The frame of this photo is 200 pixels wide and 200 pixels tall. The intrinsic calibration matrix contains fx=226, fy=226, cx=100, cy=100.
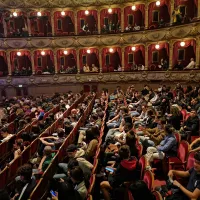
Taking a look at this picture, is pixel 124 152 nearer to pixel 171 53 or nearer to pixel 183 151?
pixel 183 151

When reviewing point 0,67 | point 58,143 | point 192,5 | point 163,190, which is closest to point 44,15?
point 0,67

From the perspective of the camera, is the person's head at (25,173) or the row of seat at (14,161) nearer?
the person's head at (25,173)

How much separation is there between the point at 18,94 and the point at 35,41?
3.57 metres

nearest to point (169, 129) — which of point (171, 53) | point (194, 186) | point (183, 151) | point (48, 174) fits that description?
point (183, 151)

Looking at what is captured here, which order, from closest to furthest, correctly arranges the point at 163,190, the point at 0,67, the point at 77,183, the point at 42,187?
1. the point at 77,183
2. the point at 163,190
3. the point at 42,187
4. the point at 0,67

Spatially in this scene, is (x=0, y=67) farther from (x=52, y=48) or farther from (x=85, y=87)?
(x=85, y=87)

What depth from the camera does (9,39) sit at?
46.5ft

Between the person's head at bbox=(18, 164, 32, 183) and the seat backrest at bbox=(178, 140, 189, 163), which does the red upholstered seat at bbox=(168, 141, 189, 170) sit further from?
the person's head at bbox=(18, 164, 32, 183)

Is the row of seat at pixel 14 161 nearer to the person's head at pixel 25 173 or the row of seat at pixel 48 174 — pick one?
the row of seat at pixel 48 174

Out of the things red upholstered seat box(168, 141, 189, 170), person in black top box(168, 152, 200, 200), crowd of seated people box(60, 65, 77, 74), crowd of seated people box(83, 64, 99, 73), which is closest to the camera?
person in black top box(168, 152, 200, 200)

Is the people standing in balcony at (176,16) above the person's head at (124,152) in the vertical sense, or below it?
above

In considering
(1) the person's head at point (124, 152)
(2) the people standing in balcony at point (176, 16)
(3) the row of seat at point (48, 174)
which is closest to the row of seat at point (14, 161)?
(3) the row of seat at point (48, 174)

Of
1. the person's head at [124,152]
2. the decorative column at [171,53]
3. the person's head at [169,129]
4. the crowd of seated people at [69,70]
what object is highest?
Result: the decorative column at [171,53]

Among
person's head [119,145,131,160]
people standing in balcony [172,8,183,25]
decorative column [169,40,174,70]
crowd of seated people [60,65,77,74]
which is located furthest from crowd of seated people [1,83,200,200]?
crowd of seated people [60,65,77,74]
